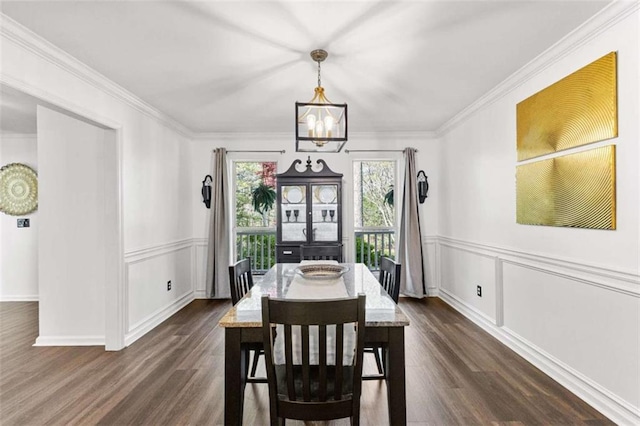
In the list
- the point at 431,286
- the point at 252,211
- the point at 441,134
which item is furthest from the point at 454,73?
the point at 252,211

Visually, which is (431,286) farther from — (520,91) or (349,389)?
(349,389)

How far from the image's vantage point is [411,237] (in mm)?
4883

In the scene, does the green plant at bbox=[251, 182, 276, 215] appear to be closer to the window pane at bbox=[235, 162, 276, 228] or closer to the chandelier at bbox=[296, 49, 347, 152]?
the window pane at bbox=[235, 162, 276, 228]

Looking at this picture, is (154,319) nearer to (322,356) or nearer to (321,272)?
(321,272)

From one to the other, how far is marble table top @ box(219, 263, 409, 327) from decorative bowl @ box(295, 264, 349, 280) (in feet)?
0.15

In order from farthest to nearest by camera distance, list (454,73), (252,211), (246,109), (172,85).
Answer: (252,211)
(246,109)
(172,85)
(454,73)

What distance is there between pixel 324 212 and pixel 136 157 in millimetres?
2368

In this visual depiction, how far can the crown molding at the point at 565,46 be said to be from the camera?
1.98 meters

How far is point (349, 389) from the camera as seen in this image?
157 cm

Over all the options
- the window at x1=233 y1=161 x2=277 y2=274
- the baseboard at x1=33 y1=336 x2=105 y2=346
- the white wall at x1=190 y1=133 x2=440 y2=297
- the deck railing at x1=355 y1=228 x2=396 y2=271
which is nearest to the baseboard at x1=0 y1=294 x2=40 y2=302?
the baseboard at x1=33 y1=336 x2=105 y2=346

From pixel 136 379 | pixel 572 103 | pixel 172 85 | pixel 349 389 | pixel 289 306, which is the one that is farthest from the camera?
pixel 172 85

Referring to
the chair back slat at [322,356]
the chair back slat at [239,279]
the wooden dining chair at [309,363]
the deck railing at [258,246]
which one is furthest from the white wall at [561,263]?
the deck railing at [258,246]

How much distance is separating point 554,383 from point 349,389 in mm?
1819

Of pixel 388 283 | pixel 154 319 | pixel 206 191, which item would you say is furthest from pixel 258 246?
pixel 388 283
